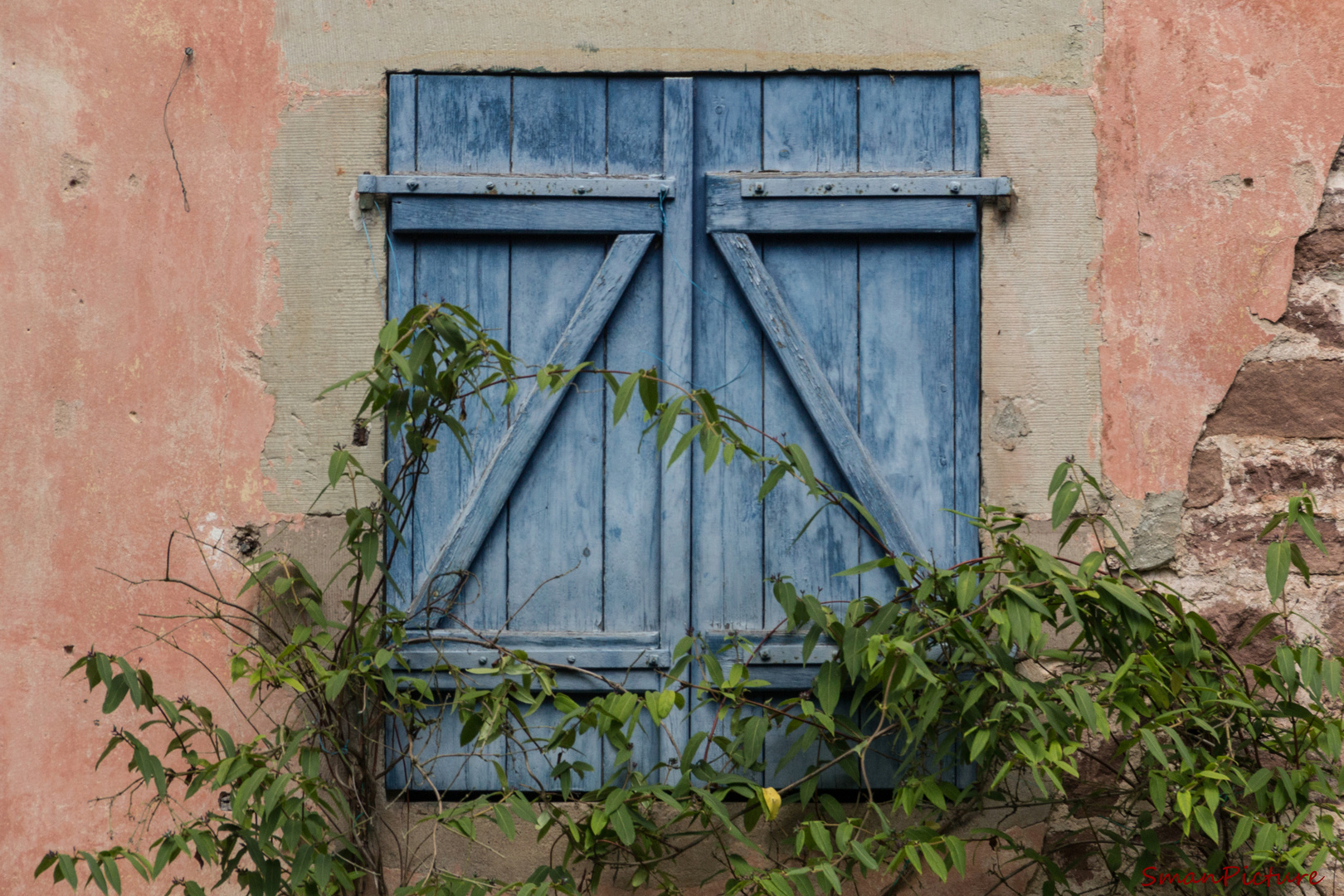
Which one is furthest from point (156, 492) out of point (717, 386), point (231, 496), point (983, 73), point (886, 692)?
point (983, 73)

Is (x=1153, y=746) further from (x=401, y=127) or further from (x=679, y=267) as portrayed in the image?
(x=401, y=127)

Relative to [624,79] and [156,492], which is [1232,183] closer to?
[624,79]

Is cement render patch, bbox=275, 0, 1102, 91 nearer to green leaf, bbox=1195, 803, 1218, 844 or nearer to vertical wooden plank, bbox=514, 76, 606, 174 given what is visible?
vertical wooden plank, bbox=514, 76, 606, 174

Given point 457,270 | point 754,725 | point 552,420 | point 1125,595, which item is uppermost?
point 457,270

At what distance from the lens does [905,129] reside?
2861 millimetres

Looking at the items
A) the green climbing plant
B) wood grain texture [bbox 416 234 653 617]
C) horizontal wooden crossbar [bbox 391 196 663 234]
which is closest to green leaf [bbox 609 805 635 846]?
the green climbing plant

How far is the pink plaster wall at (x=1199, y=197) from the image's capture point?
2.80 meters

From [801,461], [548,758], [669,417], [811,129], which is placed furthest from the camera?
[811,129]

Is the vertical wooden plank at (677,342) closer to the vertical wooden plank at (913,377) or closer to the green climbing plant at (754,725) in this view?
the green climbing plant at (754,725)

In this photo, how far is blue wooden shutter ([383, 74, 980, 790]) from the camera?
2.81 metres

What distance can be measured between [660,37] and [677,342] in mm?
797

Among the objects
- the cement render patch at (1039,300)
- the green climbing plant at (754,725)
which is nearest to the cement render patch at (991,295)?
the cement render patch at (1039,300)

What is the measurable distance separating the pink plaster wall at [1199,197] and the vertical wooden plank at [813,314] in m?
0.65

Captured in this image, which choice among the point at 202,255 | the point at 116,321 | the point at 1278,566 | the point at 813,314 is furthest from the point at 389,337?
the point at 1278,566
